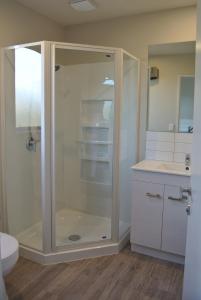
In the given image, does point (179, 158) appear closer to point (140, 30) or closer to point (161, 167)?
point (161, 167)

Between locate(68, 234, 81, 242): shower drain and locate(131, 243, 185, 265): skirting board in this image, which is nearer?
locate(131, 243, 185, 265): skirting board

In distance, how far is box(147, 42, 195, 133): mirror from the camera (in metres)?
2.66

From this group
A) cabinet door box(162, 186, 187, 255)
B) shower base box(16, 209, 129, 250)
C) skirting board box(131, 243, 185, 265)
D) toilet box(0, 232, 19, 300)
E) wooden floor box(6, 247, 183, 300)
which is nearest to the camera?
toilet box(0, 232, 19, 300)

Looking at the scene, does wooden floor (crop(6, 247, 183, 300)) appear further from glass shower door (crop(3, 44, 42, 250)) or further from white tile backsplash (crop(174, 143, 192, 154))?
white tile backsplash (crop(174, 143, 192, 154))

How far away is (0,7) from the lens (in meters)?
2.35

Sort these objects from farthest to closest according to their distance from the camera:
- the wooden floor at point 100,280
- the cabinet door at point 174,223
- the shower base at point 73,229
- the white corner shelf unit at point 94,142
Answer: the white corner shelf unit at point 94,142
the shower base at point 73,229
the cabinet door at point 174,223
the wooden floor at point 100,280

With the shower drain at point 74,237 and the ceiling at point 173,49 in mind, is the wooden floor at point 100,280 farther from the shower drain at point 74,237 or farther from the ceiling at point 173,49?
the ceiling at point 173,49

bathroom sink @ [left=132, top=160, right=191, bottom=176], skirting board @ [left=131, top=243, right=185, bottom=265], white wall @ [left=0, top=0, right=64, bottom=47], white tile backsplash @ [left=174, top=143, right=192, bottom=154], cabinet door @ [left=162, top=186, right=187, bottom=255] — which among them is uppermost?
white wall @ [left=0, top=0, right=64, bottom=47]

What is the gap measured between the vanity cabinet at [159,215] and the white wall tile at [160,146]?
50cm

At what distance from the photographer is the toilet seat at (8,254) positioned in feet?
5.54

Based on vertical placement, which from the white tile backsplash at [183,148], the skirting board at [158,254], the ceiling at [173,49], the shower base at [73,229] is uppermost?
the ceiling at [173,49]

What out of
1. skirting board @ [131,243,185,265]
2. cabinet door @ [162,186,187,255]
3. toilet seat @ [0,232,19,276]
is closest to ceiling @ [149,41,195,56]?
cabinet door @ [162,186,187,255]

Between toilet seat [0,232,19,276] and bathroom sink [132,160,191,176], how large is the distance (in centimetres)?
126

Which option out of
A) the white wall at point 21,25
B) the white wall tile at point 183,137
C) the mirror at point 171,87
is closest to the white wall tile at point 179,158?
the white wall tile at point 183,137
